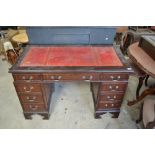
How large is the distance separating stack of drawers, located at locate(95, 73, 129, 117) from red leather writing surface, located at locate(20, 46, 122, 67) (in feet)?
0.42

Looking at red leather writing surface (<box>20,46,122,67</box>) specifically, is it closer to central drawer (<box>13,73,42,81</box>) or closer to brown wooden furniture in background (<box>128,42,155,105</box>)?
central drawer (<box>13,73,42,81</box>)

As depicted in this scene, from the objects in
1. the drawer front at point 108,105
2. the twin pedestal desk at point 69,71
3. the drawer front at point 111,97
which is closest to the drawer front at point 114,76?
the twin pedestal desk at point 69,71

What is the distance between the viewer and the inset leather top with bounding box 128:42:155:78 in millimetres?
1429

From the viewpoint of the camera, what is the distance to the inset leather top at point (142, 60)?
143cm

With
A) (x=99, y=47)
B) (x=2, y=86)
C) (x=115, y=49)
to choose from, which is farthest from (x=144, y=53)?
(x=2, y=86)

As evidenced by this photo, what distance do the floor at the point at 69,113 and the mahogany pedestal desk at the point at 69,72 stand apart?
0.13 m

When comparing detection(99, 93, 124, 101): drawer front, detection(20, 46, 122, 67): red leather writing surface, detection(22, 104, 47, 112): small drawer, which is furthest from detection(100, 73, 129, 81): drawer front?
detection(22, 104, 47, 112): small drawer

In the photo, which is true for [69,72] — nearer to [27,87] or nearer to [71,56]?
[71,56]

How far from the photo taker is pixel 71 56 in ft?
5.07

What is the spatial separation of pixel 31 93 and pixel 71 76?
476 mm

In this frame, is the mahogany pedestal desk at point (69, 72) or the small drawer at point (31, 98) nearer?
the mahogany pedestal desk at point (69, 72)

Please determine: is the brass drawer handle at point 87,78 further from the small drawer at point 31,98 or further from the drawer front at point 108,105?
the small drawer at point 31,98

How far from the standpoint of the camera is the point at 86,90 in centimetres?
230

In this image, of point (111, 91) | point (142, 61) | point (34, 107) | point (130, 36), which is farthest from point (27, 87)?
point (130, 36)
